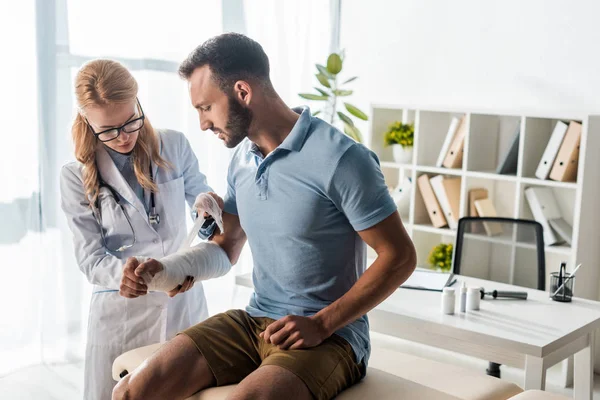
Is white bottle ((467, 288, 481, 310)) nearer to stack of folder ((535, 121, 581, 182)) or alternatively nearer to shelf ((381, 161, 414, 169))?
stack of folder ((535, 121, 581, 182))

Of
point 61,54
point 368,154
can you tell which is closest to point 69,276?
point 61,54

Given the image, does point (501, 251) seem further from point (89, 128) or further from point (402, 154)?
point (89, 128)

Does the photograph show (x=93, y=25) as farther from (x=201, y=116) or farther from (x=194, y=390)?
(x=194, y=390)

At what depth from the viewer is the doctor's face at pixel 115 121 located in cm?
207

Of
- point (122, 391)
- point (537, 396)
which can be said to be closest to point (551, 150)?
point (537, 396)

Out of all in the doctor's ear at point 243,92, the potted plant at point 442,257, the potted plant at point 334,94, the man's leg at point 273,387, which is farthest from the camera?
the potted plant at point 334,94

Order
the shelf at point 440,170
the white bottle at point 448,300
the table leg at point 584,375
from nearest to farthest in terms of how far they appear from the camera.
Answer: the white bottle at point 448,300
the table leg at point 584,375
the shelf at point 440,170

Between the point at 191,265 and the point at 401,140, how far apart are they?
7.86 ft

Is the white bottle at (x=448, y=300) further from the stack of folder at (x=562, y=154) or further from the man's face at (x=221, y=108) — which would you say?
the stack of folder at (x=562, y=154)

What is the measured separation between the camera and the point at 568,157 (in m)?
3.48

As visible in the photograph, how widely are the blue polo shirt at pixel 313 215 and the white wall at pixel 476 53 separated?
7.02ft

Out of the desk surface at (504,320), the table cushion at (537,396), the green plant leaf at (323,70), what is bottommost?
the table cushion at (537,396)

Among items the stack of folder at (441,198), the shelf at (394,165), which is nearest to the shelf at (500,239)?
the stack of folder at (441,198)

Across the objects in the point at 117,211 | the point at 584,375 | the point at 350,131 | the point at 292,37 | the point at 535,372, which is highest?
the point at 292,37
